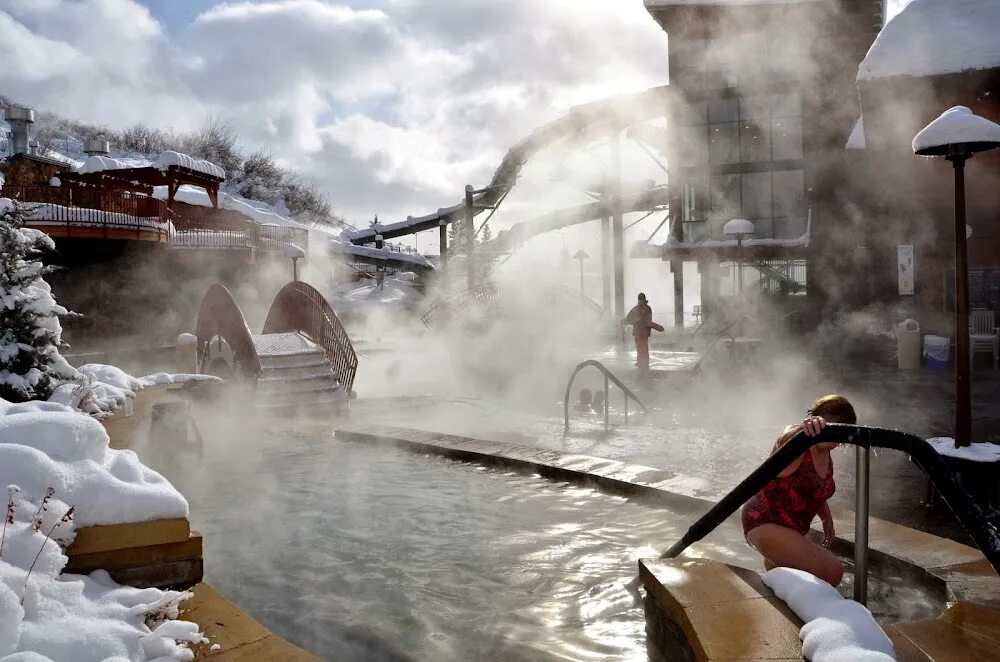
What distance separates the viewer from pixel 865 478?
2.83 metres

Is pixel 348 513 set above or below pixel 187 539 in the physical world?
below

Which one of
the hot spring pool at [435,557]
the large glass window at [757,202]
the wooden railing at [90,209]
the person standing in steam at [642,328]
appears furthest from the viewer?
the large glass window at [757,202]

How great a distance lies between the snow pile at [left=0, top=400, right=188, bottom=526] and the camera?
10.1ft

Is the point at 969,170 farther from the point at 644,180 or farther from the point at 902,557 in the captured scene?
the point at 644,180

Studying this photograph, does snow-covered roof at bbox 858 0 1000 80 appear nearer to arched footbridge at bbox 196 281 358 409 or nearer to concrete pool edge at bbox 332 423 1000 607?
concrete pool edge at bbox 332 423 1000 607

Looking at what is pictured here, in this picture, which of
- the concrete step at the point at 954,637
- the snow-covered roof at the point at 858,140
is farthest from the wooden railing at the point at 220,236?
the concrete step at the point at 954,637

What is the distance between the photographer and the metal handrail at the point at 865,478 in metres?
2.46

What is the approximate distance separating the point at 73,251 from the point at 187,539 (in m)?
18.0

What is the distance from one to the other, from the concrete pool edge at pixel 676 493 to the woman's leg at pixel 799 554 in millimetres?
493

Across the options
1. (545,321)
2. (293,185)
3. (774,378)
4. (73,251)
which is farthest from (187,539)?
(293,185)

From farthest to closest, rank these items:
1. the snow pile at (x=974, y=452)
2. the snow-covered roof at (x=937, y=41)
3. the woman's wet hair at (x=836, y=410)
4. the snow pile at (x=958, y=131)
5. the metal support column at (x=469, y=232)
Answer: the metal support column at (x=469, y=232) → the snow-covered roof at (x=937, y=41) → the snow pile at (x=958, y=131) → the snow pile at (x=974, y=452) → the woman's wet hair at (x=836, y=410)

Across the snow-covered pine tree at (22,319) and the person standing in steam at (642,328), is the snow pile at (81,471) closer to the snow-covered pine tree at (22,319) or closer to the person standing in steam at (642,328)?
the snow-covered pine tree at (22,319)

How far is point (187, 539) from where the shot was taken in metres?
3.30

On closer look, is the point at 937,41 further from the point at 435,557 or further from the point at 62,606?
the point at 62,606
